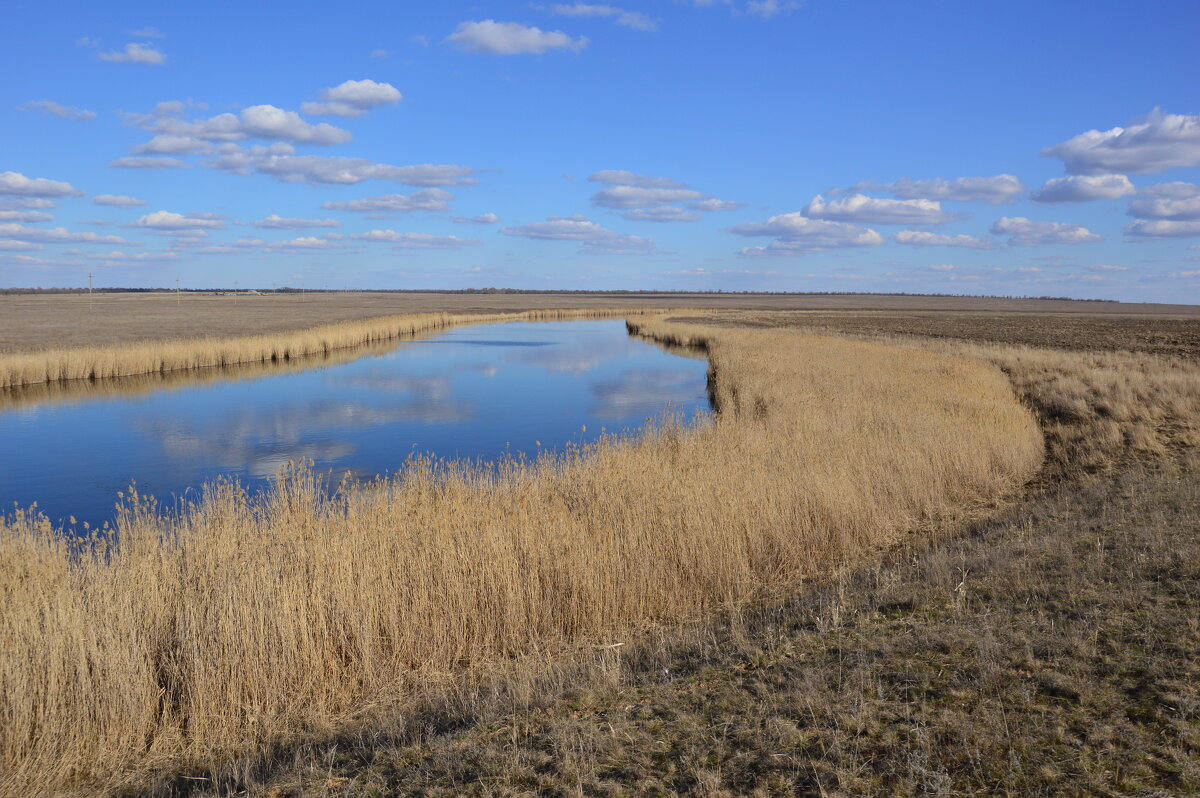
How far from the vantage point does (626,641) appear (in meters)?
7.42

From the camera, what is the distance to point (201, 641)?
6051 mm

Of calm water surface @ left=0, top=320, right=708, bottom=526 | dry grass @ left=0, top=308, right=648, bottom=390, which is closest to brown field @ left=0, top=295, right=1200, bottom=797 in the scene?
calm water surface @ left=0, top=320, right=708, bottom=526

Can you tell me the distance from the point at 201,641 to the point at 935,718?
5375 millimetres

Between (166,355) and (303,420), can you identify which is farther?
(166,355)

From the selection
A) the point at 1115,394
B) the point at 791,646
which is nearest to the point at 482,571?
the point at 791,646

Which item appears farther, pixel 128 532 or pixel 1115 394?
pixel 1115 394

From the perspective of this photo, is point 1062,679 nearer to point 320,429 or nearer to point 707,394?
point 320,429

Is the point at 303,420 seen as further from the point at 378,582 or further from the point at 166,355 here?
the point at 166,355

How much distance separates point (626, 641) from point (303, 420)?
16.6 meters

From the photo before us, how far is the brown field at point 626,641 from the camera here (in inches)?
176

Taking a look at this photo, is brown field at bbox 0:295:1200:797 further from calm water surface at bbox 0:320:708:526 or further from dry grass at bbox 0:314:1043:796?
calm water surface at bbox 0:320:708:526

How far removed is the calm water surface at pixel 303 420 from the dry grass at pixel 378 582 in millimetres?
3444

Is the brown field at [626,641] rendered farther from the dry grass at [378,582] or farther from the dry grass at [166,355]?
the dry grass at [166,355]

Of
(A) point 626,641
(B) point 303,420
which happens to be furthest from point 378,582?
(B) point 303,420
